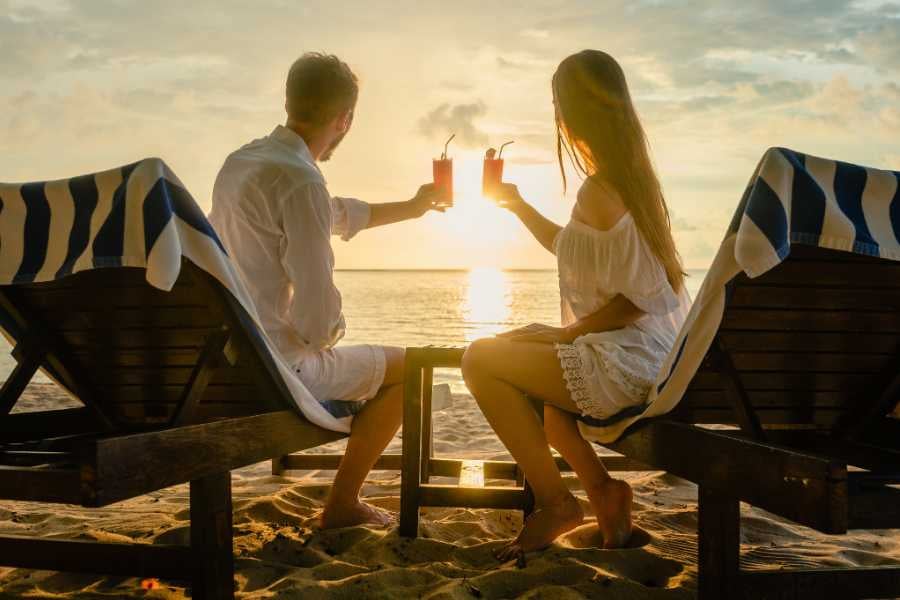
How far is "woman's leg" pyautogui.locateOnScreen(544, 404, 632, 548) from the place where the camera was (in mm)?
2883

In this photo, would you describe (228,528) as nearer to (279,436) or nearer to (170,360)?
(279,436)

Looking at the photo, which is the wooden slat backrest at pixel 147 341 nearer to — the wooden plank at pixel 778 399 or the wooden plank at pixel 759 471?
the wooden plank at pixel 759 471

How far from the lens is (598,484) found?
2.92 meters

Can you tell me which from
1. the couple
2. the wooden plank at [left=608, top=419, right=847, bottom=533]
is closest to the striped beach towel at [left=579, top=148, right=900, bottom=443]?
the wooden plank at [left=608, top=419, right=847, bottom=533]

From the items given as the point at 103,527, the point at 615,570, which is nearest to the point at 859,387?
the point at 615,570

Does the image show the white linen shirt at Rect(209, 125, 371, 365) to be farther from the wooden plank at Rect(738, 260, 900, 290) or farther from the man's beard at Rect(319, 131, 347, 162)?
the wooden plank at Rect(738, 260, 900, 290)

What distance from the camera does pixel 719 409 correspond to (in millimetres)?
2682

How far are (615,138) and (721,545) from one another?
1.35m

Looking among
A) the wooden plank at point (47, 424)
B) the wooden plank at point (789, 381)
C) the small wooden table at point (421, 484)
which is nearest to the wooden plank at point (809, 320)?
the wooden plank at point (789, 381)

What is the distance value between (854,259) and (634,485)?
226 centimetres

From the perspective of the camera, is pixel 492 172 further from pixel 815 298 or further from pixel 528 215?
pixel 815 298

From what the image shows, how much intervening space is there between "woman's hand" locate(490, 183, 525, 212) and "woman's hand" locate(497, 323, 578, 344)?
87 cm

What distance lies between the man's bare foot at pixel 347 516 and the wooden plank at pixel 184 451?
1.69ft

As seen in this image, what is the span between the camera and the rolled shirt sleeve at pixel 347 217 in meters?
3.66
